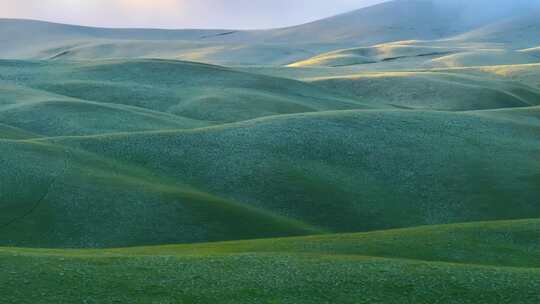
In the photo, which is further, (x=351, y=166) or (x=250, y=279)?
(x=351, y=166)

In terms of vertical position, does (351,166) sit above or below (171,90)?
below

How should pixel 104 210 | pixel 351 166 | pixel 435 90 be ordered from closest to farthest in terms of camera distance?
pixel 104 210, pixel 351 166, pixel 435 90

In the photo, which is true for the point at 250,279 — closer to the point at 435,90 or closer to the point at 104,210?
the point at 104,210

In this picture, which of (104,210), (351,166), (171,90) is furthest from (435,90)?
(104,210)

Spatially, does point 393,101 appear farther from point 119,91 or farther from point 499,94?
point 119,91

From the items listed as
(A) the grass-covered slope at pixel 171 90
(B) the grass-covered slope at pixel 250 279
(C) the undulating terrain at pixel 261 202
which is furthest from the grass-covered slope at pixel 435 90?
(B) the grass-covered slope at pixel 250 279

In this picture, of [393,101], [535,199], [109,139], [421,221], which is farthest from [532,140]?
[393,101]

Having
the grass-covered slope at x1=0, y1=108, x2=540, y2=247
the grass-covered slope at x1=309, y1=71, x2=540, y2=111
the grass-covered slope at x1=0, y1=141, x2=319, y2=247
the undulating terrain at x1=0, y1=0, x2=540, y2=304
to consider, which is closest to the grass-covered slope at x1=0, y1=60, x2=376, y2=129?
the undulating terrain at x1=0, y1=0, x2=540, y2=304

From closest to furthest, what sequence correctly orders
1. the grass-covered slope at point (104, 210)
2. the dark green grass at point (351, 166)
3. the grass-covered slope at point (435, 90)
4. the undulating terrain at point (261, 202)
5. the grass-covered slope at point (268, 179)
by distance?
the undulating terrain at point (261, 202) → the grass-covered slope at point (104, 210) → the grass-covered slope at point (268, 179) → the dark green grass at point (351, 166) → the grass-covered slope at point (435, 90)

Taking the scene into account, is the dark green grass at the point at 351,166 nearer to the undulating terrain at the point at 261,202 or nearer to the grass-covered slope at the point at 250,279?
the undulating terrain at the point at 261,202

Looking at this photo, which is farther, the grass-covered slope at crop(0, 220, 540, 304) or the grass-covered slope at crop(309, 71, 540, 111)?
the grass-covered slope at crop(309, 71, 540, 111)

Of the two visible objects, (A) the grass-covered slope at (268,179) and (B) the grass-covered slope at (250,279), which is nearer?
(B) the grass-covered slope at (250,279)

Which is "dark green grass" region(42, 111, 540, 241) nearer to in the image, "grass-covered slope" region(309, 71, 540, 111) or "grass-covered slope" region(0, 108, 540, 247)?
Answer: "grass-covered slope" region(0, 108, 540, 247)

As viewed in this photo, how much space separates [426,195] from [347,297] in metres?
36.5
